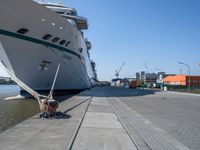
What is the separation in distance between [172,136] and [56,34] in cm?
1596

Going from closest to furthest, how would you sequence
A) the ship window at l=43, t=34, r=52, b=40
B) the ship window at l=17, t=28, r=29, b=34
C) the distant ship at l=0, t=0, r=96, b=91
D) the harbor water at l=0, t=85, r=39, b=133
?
the harbor water at l=0, t=85, r=39, b=133 → the distant ship at l=0, t=0, r=96, b=91 → the ship window at l=17, t=28, r=29, b=34 → the ship window at l=43, t=34, r=52, b=40

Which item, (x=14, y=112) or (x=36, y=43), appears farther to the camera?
(x=36, y=43)

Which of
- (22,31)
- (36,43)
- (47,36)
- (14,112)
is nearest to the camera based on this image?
(14,112)

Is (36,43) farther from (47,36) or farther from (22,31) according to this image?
(22,31)

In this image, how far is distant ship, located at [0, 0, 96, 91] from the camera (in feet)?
57.2

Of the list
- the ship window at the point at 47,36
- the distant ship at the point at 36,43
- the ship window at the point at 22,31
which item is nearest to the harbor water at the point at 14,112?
the distant ship at the point at 36,43

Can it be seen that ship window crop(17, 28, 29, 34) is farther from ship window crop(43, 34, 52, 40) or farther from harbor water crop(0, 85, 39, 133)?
harbor water crop(0, 85, 39, 133)

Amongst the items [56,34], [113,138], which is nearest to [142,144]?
[113,138]

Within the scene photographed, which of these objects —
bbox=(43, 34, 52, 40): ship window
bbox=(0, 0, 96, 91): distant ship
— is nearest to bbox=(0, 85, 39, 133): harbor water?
bbox=(0, 0, 96, 91): distant ship

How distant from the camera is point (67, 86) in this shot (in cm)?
2823

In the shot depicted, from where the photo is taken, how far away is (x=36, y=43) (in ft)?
65.9

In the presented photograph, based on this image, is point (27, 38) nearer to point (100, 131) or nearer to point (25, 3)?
point (25, 3)

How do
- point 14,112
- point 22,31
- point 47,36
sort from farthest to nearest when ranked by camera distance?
Answer: point 47,36 → point 22,31 → point 14,112

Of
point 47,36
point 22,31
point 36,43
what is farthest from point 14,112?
point 47,36
